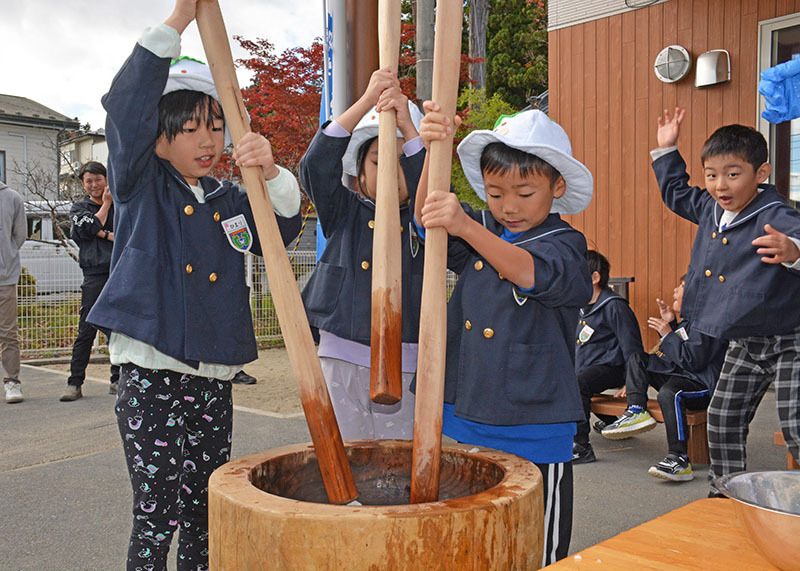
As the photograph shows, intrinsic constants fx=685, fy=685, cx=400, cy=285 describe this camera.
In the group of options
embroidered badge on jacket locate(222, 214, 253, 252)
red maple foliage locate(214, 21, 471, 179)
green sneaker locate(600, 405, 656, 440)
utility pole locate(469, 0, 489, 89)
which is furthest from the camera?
utility pole locate(469, 0, 489, 89)

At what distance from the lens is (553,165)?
1842 millimetres

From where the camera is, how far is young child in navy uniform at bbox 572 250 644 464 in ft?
14.0

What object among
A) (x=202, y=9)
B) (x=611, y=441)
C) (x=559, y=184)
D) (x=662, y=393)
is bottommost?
(x=611, y=441)

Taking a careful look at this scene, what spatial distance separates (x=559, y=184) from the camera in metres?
1.93

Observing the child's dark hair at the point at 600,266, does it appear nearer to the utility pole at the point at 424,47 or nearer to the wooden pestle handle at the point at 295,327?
the wooden pestle handle at the point at 295,327

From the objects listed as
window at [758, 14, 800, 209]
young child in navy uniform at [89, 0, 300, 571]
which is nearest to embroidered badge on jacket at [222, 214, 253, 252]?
young child in navy uniform at [89, 0, 300, 571]

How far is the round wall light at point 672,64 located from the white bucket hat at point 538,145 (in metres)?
4.80

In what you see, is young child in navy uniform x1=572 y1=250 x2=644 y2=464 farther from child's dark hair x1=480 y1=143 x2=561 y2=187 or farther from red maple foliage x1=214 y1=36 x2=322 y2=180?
red maple foliage x1=214 y1=36 x2=322 y2=180

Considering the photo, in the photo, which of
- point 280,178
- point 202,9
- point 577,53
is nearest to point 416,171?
point 280,178

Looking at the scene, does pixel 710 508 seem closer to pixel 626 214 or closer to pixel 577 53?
pixel 626 214

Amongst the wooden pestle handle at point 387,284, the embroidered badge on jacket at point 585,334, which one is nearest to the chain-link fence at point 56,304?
the embroidered badge on jacket at point 585,334

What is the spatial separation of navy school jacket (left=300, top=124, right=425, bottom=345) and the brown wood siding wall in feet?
15.4

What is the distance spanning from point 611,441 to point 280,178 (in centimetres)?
343

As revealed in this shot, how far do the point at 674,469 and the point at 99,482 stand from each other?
3056mm
